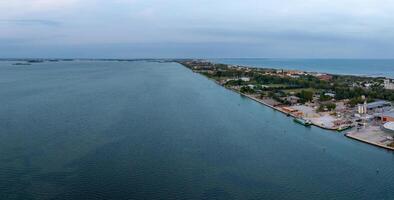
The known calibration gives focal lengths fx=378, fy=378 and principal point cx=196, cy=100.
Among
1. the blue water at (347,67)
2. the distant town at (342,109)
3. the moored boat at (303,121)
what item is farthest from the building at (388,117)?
the blue water at (347,67)

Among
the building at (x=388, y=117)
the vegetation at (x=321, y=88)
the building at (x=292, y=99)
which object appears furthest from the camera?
the vegetation at (x=321, y=88)

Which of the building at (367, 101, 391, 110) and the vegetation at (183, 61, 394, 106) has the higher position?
the vegetation at (183, 61, 394, 106)

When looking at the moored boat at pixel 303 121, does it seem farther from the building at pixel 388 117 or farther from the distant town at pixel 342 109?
the building at pixel 388 117

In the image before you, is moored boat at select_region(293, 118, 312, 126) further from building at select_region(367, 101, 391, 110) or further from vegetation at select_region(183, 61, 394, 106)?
vegetation at select_region(183, 61, 394, 106)

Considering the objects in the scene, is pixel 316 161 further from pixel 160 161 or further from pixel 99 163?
pixel 99 163

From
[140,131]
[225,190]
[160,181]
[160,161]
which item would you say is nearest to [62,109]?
[140,131]

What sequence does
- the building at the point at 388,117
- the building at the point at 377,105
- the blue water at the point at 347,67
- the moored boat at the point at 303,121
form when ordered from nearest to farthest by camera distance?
the building at the point at 388,117, the moored boat at the point at 303,121, the building at the point at 377,105, the blue water at the point at 347,67

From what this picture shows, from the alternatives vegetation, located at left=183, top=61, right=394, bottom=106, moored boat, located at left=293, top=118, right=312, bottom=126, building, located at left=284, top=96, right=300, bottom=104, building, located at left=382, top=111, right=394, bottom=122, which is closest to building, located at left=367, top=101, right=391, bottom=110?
vegetation, located at left=183, top=61, right=394, bottom=106

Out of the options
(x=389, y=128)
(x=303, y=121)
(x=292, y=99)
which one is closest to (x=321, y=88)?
(x=292, y=99)
